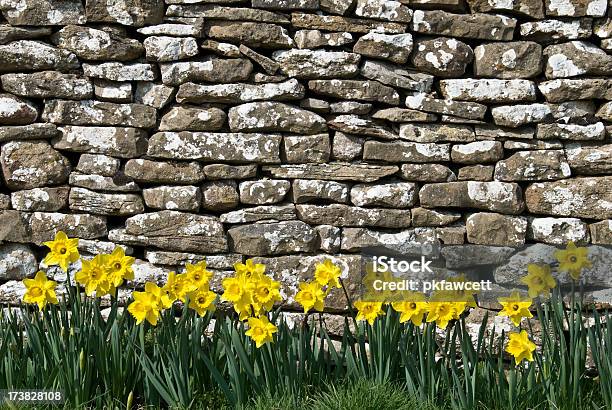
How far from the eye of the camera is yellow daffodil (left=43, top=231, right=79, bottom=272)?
341cm

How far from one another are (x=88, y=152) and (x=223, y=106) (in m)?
0.78

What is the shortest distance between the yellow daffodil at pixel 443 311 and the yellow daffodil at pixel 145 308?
119 cm

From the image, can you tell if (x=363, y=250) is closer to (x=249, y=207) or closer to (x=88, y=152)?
(x=249, y=207)

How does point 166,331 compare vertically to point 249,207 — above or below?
below

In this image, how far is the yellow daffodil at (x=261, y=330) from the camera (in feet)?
10.5

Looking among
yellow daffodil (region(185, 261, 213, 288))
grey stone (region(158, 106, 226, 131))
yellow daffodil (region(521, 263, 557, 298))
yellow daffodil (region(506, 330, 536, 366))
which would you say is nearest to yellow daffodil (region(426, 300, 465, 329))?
yellow daffodil (region(506, 330, 536, 366))

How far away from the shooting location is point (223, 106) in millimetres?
4160

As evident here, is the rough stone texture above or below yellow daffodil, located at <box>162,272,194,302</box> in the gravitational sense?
above

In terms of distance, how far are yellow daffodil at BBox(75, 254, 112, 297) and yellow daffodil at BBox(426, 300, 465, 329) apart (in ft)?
4.67

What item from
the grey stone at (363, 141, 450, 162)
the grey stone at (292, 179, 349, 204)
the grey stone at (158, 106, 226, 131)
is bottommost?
the grey stone at (292, 179, 349, 204)

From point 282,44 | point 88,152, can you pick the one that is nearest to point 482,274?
point 282,44

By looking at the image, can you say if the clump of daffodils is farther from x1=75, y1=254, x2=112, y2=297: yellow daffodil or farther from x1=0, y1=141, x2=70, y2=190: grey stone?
x1=0, y1=141, x2=70, y2=190: grey stone

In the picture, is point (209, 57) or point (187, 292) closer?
point (187, 292)

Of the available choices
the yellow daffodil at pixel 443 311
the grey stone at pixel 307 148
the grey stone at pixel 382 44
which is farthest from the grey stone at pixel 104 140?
the yellow daffodil at pixel 443 311
